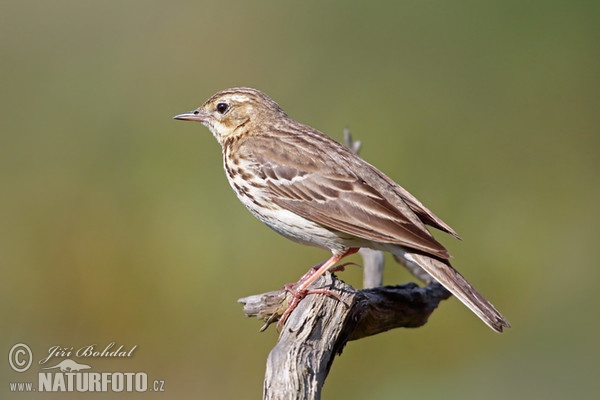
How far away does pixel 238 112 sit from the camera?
775 cm

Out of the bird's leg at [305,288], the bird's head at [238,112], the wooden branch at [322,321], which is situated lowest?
the wooden branch at [322,321]

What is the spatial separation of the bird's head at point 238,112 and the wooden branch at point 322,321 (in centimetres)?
169

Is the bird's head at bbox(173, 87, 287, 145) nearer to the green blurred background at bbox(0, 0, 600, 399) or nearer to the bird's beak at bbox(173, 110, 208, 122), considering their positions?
the bird's beak at bbox(173, 110, 208, 122)

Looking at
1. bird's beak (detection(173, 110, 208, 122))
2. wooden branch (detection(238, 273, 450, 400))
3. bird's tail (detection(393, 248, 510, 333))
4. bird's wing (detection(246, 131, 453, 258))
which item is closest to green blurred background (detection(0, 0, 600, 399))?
bird's beak (detection(173, 110, 208, 122))

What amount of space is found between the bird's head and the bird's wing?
0.38 m

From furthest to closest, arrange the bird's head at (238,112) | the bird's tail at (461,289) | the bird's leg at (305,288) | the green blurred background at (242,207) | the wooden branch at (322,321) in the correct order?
the green blurred background at (242,207) < the bird's head at (238,112) < the bird's leg at (305,288) < the bird's tail at (461,289) < the wooden branch at (322,321)

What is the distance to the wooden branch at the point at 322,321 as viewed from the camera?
506 centimetres

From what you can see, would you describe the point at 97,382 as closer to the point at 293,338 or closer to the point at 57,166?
the point at 293,338

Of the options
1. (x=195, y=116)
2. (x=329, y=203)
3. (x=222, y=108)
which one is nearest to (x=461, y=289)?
(x=329, y=203)

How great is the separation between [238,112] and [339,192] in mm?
1342

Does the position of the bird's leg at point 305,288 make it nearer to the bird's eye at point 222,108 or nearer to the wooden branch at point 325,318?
the wooden branch at point 325,318

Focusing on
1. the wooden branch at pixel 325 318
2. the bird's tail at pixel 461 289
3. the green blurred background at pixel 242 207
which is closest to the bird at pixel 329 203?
the bird's tail at pixel 461 289

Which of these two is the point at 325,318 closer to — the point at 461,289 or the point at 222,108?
the point at 461,289

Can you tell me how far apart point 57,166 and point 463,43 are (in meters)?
Answer: 5.27
